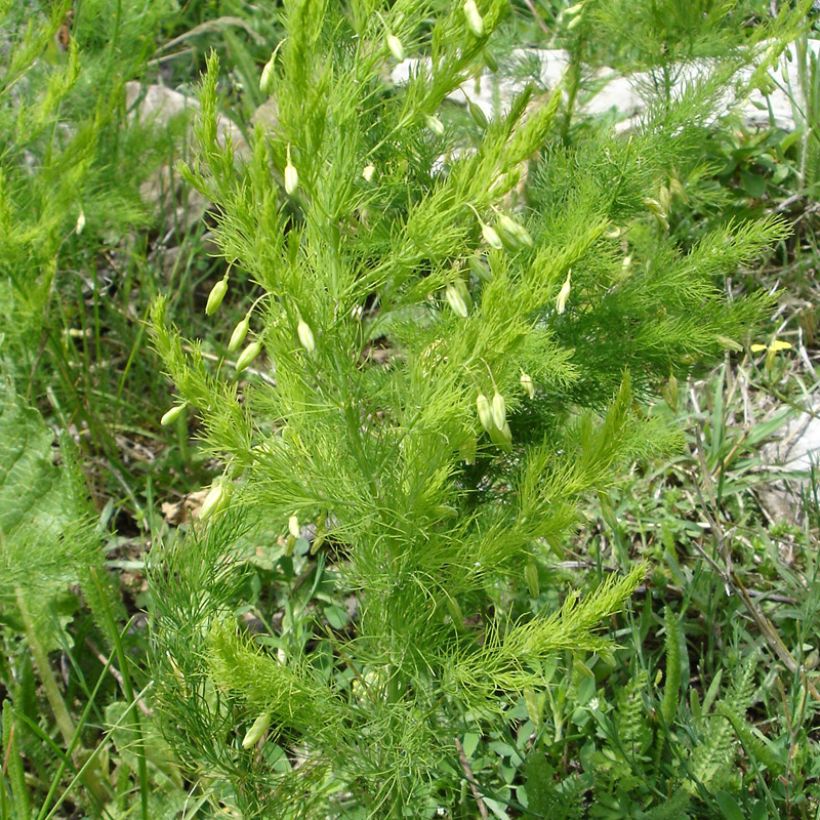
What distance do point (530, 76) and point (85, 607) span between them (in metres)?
1.94

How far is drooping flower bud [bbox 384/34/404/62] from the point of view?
1.21 m

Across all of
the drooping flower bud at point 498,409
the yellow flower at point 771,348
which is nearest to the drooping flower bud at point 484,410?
the drooping flower bud at point 498,409

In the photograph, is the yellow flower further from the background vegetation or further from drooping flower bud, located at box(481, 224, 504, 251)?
drooping flower bud, located at box(481, 224, 504, 251)

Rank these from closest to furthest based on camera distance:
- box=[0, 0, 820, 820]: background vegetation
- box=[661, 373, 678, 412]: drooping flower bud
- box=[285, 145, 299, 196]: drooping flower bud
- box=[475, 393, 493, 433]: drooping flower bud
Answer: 1. box=[285, 145, 299, 196]: drooping flower bud
2. box=[475, 393, 493, 433]: drooping flower bud
3. box=[0, 0, 820, 820]: background vegetation
4. box=[661, 373, 678, 412]: drooping flower bud

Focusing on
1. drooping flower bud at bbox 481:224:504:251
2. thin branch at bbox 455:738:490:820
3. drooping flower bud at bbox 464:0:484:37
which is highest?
drooping flower bud at bbox 464:0:484:37

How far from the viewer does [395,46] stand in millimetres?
1217

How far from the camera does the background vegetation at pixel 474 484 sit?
5.12 ft

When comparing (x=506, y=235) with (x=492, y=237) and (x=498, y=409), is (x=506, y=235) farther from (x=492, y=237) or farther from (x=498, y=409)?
(x=498, y=409)

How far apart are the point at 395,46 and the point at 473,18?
105 mm

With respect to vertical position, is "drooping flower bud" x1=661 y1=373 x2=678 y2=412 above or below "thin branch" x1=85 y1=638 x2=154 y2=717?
above

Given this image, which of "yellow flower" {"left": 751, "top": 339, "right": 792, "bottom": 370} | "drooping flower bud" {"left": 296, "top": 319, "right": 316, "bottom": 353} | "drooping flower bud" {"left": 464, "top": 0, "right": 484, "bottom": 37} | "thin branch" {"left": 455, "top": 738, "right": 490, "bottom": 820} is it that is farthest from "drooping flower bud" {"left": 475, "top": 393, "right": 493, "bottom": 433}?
"yellow flower" {"left": 751, "top": 339, "right": 792, "bottom": 370}

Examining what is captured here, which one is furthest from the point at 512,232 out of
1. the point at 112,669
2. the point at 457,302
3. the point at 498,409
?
the point at 112,669

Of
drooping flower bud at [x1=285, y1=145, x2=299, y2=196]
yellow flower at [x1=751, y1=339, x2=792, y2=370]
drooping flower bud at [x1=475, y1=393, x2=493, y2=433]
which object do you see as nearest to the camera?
drooping flower bud at [x1=285, y1=145, x2=299, y2=196]

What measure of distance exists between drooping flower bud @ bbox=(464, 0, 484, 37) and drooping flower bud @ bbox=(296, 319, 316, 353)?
43 cm
